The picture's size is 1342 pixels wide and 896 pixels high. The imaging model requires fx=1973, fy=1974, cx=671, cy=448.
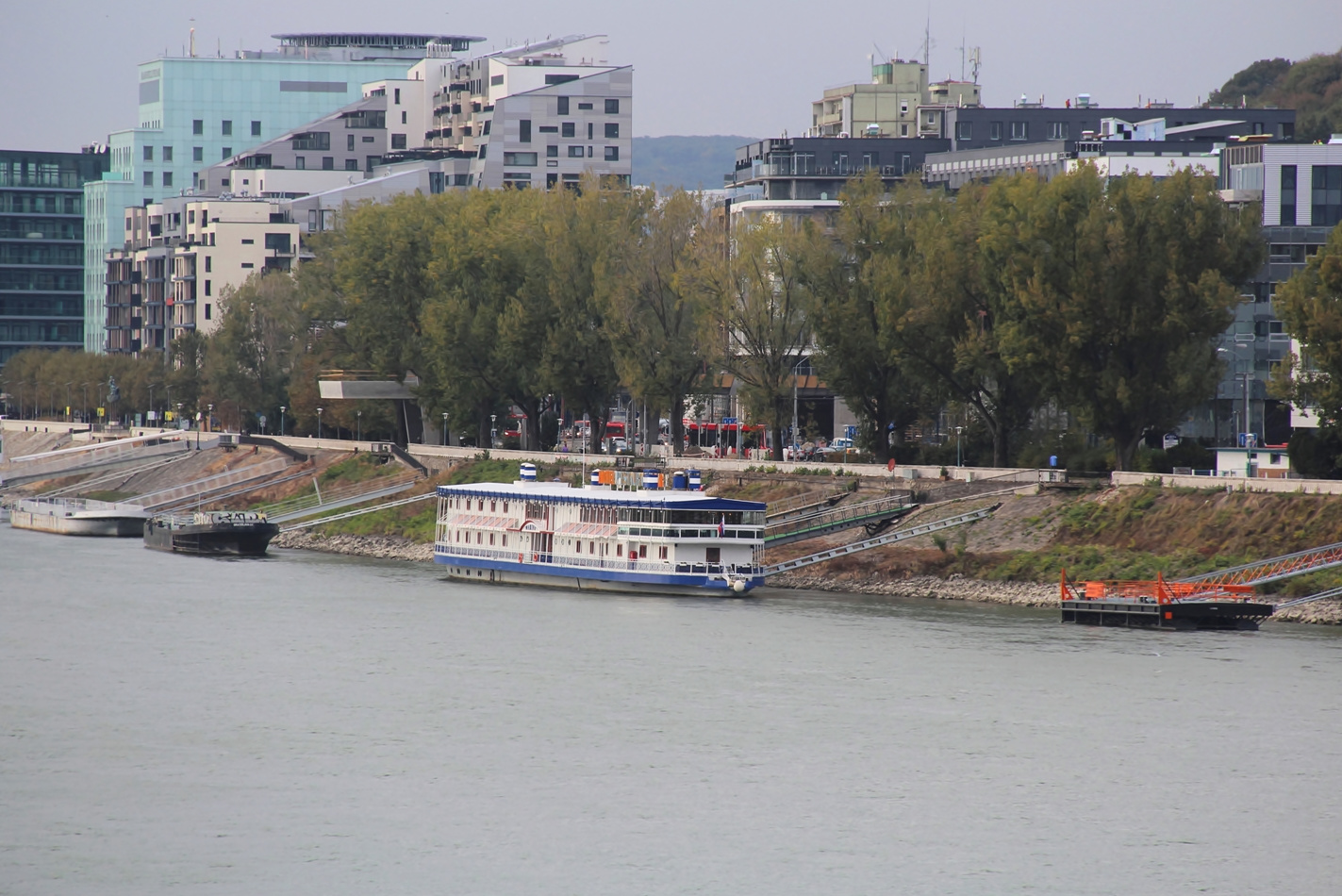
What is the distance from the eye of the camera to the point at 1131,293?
89.4 m

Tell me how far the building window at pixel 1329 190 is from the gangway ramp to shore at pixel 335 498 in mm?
59928

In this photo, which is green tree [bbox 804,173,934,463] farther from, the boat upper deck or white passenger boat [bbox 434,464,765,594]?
the boat upper deck

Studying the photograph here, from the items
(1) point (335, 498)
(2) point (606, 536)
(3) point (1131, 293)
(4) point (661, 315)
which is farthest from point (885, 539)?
(1) point (335, 498)

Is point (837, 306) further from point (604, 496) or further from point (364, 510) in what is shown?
point (364, 510)

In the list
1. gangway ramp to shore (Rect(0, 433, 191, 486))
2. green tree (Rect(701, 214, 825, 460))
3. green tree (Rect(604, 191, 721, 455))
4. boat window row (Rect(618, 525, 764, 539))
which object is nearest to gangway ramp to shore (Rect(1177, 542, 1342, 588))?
boat window row (Rect(618, 525, 764, 539))

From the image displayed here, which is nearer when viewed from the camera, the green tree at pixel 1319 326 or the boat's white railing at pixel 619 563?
the green tree at pixel 1319 326

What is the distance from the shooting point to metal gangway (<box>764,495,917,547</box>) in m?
94.3

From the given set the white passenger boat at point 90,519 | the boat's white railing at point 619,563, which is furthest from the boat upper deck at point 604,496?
the white passenger boat at point 90,519

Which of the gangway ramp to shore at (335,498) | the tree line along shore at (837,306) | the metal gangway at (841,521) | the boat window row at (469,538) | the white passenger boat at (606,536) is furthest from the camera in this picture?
the gangway ramp to shore at (335,498)

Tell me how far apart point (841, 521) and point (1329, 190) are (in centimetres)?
4770

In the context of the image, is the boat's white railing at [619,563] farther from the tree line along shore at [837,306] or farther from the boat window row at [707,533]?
the tree line along shore at [837,306]

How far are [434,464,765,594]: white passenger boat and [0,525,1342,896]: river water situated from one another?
7457 mm

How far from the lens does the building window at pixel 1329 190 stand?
123 metres

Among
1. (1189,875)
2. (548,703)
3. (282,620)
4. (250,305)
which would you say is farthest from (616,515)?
(250,305)
